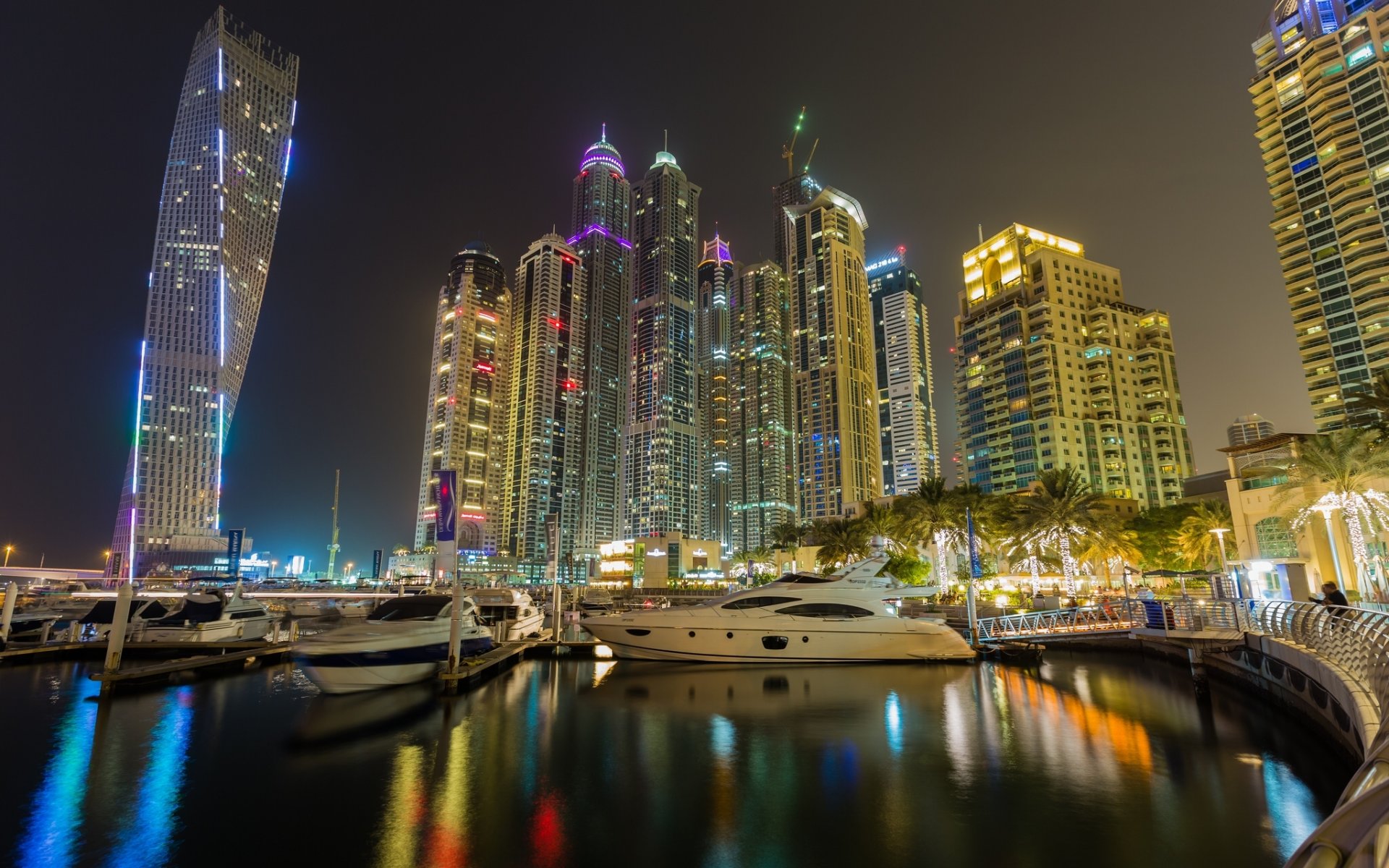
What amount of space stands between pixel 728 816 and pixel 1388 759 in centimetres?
827

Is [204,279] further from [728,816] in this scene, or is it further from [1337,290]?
[1337,290]

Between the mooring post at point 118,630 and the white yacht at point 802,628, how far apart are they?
15.9 meters

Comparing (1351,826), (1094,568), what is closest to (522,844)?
(1351,826)

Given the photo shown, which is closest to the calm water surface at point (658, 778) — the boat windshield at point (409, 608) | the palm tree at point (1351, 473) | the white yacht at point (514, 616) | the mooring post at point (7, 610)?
the boat windshield at point (409, 608)

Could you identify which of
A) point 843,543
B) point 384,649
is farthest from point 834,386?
point 384,649

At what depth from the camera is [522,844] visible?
29.5ft

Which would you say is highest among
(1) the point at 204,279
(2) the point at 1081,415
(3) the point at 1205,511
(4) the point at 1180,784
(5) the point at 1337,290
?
(1) the point at 204,279

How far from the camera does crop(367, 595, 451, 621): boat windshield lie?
22.2m

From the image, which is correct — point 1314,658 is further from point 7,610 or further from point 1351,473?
point 7,610

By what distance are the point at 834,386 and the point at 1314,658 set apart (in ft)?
572

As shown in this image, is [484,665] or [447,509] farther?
[447,509]

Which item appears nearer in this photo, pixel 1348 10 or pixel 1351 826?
pixel 1351 826

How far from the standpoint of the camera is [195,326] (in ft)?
393

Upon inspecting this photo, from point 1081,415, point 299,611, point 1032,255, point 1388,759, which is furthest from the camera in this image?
point 1032,255
